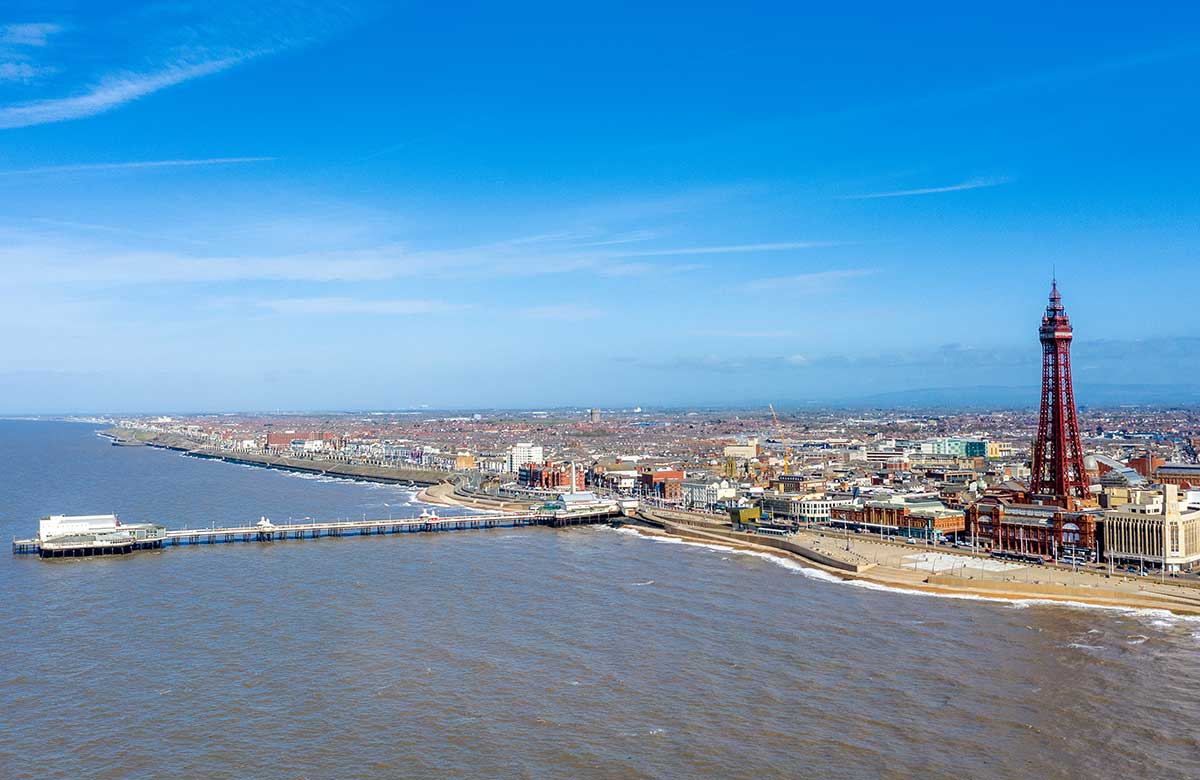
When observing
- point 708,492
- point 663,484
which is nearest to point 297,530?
point 708,492

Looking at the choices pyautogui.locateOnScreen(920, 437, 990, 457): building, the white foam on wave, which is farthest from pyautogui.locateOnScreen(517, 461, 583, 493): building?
pyautogui.locateOnScreen(920, 437, 990, 457): building

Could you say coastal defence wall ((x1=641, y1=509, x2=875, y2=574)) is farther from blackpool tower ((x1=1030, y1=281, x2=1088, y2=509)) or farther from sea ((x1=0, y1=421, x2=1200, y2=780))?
blackpool tower ((x1=1030, y1=281, x2=1088, y2=509))

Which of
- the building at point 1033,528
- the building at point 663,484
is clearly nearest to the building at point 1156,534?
the building at point 1033,528

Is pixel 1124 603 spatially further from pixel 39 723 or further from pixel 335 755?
pixel 39 723

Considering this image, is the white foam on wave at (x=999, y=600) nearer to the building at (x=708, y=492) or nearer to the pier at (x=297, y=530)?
the pier at (x=297, y=530)

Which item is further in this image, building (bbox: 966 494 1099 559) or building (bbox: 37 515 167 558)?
building (bbox: 37 515 167 558)

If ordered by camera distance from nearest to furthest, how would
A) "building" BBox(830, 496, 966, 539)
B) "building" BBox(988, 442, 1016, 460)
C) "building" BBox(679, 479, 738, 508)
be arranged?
"building" BBox(830, 496, 966, 539) < "building" BBox(679, 479, 738, 508) < "building" BBox(988, 442, 1016, 460)
